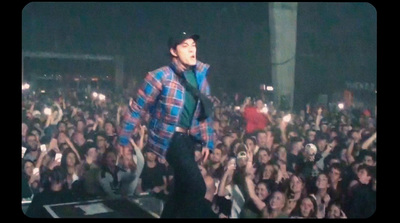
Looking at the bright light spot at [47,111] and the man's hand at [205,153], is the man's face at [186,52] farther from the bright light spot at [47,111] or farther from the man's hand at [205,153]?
the bright light spot at [47,111]

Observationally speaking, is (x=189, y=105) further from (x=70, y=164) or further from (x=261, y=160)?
(x=70, y=164)

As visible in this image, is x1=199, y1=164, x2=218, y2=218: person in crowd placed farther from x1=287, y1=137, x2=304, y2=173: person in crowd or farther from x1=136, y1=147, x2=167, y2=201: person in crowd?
x1=287, y1=137, x2=304, y2=173: person in crowd

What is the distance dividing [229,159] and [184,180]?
0.32 meters

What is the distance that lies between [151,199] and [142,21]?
1154mm

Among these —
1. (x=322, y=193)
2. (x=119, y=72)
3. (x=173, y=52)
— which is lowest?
(x=322, y=193)

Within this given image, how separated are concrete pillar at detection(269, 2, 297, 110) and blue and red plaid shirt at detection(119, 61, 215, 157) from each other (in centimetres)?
45

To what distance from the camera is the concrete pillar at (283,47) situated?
3.30m

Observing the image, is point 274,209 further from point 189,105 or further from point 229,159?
point 189,105

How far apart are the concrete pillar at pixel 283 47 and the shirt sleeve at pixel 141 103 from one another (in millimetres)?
760

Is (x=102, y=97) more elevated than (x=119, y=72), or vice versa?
(x=119, y=72)

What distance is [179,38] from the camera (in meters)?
3.26

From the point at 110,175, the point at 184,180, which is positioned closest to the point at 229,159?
the point at 184,180
